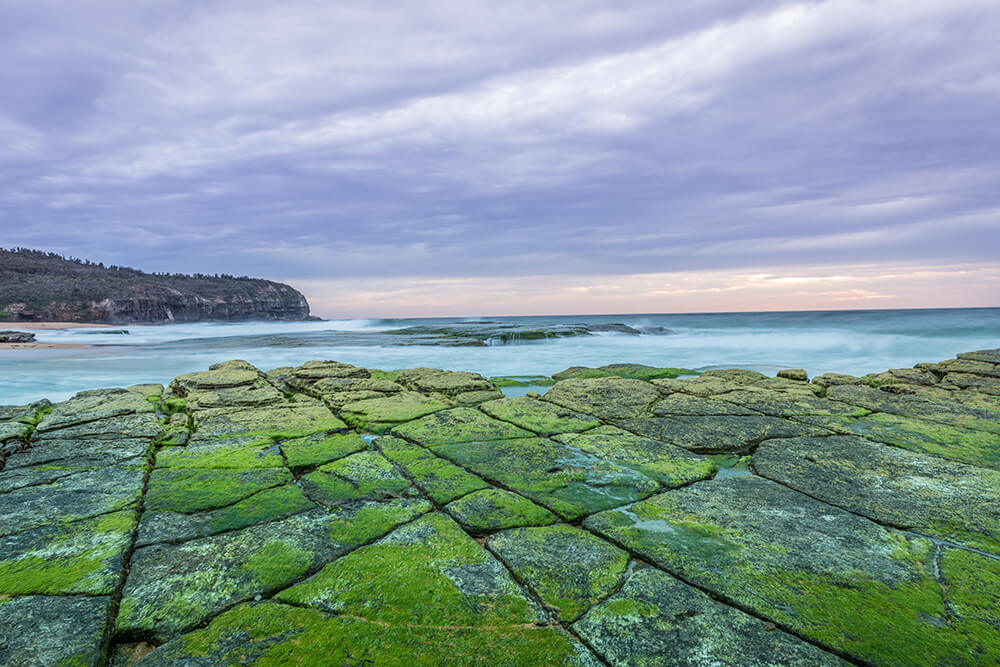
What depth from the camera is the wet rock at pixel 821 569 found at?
1.59 meters

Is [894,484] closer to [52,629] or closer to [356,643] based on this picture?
[356,643]

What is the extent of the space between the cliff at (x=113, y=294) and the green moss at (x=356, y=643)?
173ft

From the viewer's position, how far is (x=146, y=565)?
2.01 m

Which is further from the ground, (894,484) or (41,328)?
(41,328)

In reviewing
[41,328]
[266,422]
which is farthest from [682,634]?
[41,328]

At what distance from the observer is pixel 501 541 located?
2232mm

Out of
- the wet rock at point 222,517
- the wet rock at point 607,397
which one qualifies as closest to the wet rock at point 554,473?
the wet rock at point 222,517

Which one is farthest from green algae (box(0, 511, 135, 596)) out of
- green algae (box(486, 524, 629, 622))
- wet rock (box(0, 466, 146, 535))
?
green algae (box(486, 524, 629, 622))

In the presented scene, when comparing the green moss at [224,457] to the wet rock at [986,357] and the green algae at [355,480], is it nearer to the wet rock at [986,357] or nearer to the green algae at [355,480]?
the green algae at [355,480]

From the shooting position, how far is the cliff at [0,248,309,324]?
40438 mm

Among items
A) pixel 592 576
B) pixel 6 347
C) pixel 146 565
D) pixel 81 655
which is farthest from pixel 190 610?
pixel 6 347

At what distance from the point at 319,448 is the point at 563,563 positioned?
2397 mm

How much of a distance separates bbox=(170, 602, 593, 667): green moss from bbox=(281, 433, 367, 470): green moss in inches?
69.5

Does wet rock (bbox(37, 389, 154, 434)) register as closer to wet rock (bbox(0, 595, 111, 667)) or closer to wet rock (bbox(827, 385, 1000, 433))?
wet rock (bbox(0, 595, 111, 667))
